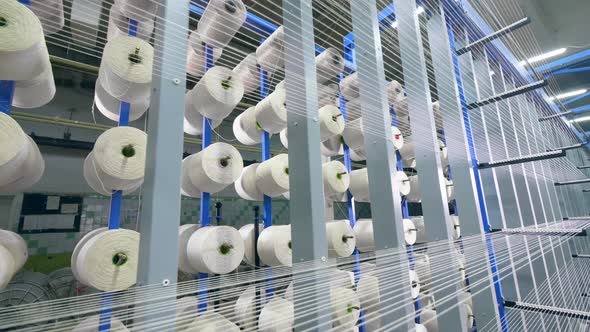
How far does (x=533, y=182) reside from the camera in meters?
2.43

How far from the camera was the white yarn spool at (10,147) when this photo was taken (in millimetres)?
845

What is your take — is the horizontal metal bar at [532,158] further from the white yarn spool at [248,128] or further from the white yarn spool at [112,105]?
the white yarn spool at [112,105]

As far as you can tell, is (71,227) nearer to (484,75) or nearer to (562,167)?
(484,75)

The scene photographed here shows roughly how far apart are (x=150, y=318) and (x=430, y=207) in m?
1.21

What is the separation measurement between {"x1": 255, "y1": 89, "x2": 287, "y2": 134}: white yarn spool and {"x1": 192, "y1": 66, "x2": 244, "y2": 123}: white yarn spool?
0.15 meters

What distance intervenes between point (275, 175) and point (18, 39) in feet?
3.46

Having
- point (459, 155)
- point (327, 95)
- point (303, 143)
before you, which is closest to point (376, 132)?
point (327, 95)

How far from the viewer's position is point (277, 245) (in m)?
1.42

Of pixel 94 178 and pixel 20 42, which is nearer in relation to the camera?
pixel 20 42

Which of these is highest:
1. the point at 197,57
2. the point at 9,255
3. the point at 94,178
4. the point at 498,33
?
the point at 498,33

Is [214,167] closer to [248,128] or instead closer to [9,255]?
[248,128]

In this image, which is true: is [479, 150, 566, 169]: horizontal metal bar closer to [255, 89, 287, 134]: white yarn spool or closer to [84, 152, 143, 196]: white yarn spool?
[255, 89, 287, 134]: white yarn spool

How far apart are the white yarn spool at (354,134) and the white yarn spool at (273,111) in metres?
0.56

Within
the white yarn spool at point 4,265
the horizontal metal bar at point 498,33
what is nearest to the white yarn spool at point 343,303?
the white yarn spool at point 4,265
